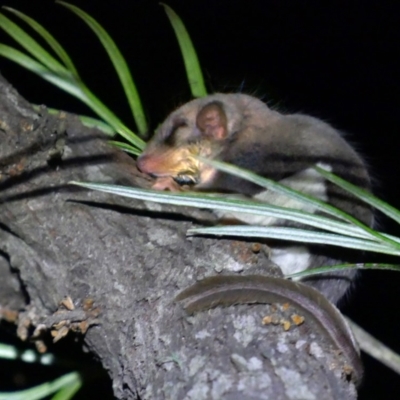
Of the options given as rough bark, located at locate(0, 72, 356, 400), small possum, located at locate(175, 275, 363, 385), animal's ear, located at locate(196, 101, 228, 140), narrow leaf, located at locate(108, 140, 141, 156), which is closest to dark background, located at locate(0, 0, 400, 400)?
animal's ear, located at locate(196, 101, 228, 140)

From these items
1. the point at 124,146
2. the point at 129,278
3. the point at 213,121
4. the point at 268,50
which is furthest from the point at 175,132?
the point at 268,50

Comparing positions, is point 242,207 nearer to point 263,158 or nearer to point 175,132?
point 263,158

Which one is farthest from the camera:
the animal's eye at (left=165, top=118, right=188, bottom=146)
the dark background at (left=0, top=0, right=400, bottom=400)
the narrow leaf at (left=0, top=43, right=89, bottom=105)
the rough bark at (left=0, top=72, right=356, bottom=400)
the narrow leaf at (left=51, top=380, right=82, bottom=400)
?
the dark background at (left=0, top=0, right=400, bottom=400)

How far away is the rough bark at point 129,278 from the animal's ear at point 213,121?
52 cm

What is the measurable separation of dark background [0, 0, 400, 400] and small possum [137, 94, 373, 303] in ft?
4.67

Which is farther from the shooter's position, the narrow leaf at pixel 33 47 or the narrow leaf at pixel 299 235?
the narrow leaf at pixel 33 47

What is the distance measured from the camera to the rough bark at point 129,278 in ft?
5.32

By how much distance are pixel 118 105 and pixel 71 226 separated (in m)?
2.34

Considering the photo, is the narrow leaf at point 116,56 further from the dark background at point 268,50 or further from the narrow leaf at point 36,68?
the dark background at point 268,50

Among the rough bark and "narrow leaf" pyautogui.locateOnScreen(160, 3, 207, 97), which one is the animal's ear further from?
the rough bark

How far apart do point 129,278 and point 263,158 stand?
945mm

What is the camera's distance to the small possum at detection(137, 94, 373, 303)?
2.64m

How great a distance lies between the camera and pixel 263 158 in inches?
109

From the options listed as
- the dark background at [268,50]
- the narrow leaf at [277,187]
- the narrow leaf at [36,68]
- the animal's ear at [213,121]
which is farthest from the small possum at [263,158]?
the dark background at [268,50]
